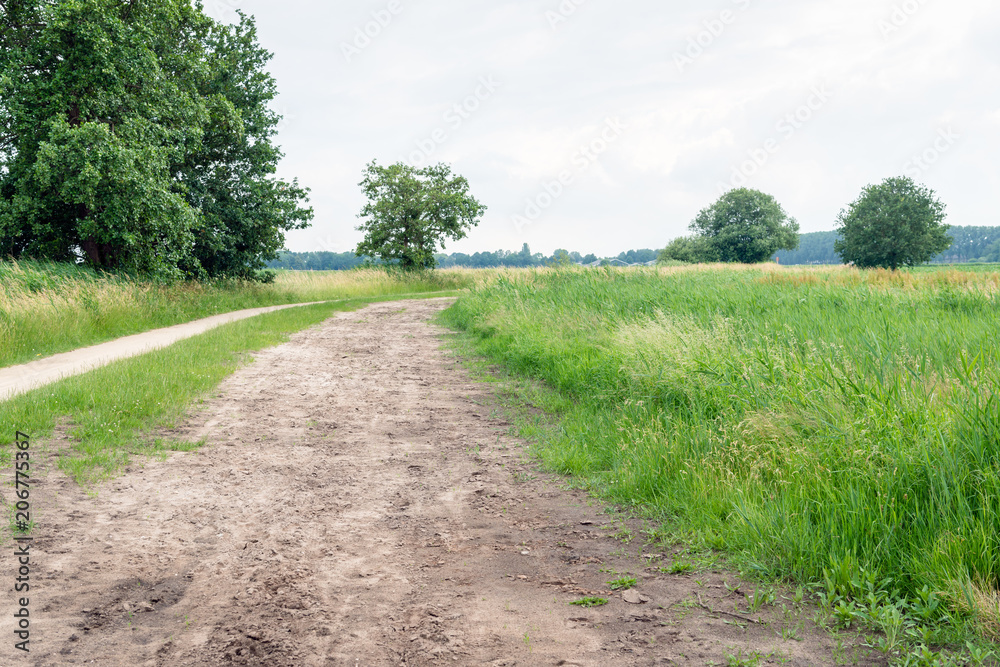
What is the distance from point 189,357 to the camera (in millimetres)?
10625

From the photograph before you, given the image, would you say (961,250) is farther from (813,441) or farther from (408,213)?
(813,441)

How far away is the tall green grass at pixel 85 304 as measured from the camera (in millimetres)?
12102

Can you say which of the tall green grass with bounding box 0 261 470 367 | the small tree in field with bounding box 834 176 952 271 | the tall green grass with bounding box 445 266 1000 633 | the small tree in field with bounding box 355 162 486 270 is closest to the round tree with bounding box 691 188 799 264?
the small tree in field with bounding box 834 176 952 271

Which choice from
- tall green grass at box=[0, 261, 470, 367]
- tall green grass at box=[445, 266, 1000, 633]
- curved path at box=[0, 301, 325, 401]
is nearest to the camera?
tall green grass at box=[445, 266, 1000, 633]

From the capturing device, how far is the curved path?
350 inches

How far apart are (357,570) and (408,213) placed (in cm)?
4095

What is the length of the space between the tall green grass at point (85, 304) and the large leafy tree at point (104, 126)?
3.87 ft

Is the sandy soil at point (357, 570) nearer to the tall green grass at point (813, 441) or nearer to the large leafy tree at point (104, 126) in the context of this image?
the tall green grass at point (813, 441)

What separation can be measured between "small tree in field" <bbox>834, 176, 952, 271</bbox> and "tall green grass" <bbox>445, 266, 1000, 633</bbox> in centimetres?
5251

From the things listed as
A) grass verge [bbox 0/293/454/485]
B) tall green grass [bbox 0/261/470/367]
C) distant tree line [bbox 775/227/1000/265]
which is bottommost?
grass verge [bbox 0/293/454/485]

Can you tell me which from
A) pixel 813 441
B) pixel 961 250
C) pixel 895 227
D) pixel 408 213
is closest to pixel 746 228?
pixel 895 227

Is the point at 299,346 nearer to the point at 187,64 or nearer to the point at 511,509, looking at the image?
the point at 511,509

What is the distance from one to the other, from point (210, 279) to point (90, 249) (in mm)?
5619

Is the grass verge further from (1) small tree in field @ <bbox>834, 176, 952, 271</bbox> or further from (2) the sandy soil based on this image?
(1) small tree in field @ <bbox>834, 176, 952, 271</bbox>
